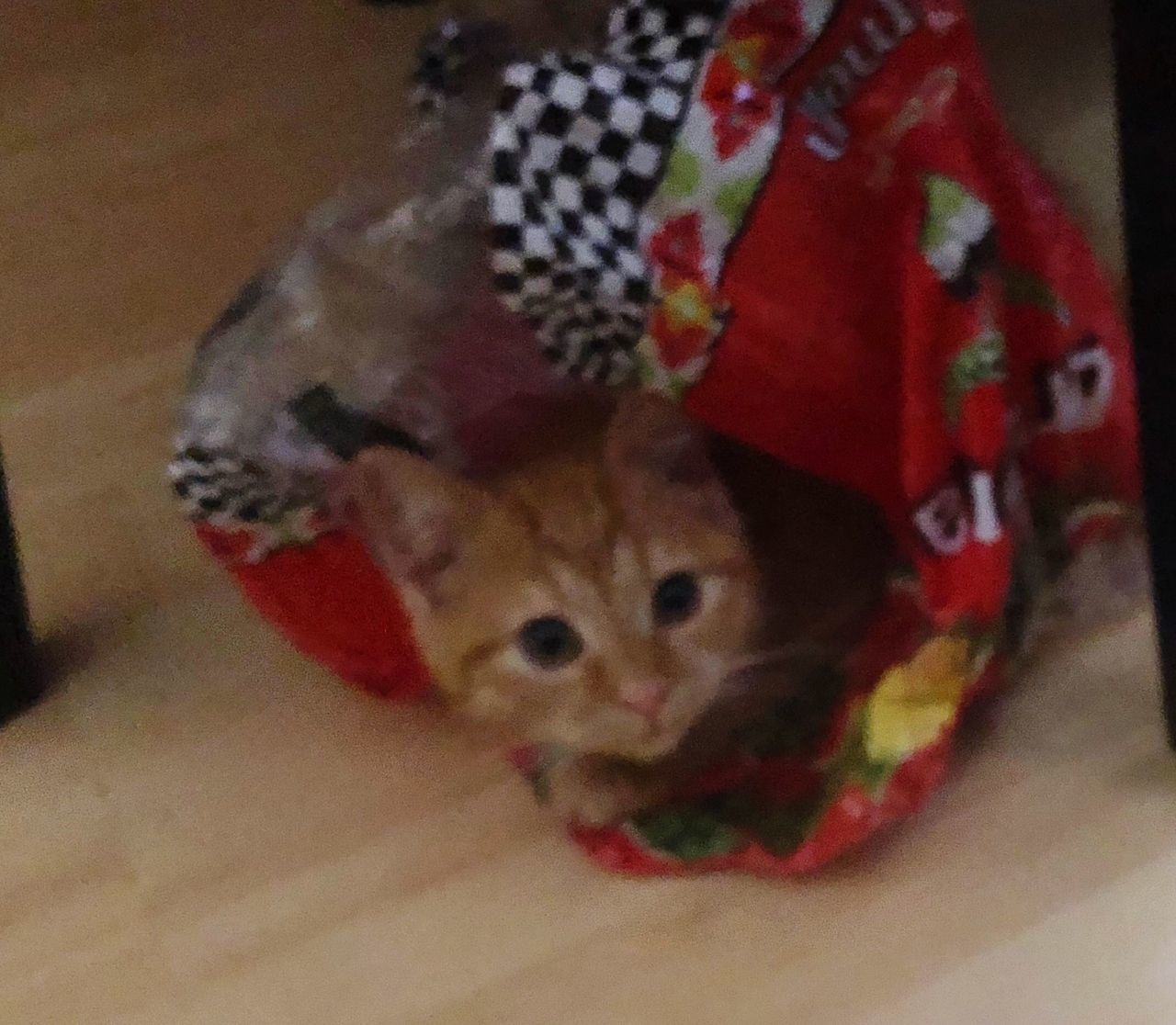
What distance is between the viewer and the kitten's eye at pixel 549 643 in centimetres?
79

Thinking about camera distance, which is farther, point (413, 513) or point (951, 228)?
point (413, 513)

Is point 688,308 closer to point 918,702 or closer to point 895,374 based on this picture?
point 895,374

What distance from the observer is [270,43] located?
1363mm

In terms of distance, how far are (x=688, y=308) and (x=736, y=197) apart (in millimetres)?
64

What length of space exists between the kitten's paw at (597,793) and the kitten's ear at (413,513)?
0.12 m

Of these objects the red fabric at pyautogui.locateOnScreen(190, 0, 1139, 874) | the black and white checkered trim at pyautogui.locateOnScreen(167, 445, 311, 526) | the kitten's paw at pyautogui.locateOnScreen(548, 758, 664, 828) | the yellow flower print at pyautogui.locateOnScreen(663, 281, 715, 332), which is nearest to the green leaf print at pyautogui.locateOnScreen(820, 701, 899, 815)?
the red fabric at pyautogui.locateOnScreen(190, 0, 1139, 874)

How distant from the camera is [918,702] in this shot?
0.75 m

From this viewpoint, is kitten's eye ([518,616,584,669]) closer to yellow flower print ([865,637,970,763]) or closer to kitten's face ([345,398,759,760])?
kitten's face ([345,398,759,760])

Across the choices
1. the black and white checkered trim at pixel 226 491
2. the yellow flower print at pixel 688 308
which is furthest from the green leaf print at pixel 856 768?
the black and white checkered trim at pixel 226 491

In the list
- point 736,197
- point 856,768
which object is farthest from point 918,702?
point 736,197

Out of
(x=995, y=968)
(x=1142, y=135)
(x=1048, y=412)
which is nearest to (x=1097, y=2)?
(x=1048, y=412)

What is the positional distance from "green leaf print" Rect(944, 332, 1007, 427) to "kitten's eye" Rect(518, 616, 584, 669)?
0.24m

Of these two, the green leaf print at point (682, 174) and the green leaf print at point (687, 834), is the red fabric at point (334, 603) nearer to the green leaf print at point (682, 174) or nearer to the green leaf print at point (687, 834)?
the green leaf print at point (687, 834)

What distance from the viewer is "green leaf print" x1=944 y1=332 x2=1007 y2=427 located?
2.32 ft
